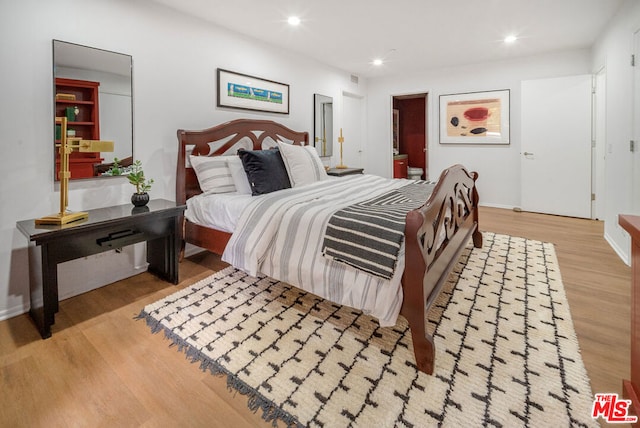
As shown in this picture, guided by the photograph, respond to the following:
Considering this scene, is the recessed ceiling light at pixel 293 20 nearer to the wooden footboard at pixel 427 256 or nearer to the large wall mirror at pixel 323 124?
the large wall mirror at pixel 323 124

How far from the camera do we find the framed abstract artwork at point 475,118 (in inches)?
204

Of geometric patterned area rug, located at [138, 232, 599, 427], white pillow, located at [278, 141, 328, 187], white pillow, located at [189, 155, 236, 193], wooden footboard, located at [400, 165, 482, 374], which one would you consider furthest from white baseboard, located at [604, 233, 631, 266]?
white pillow, located at [189, 155, 236, 193]

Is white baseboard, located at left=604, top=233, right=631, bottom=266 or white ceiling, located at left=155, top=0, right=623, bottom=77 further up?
white ceiling, located at left=155, top=0, right=623, bottom=77

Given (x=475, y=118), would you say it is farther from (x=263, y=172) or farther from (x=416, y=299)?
(x=416, y=299)

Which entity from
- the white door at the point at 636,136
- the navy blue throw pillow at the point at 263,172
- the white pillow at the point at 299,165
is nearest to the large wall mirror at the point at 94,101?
the navy blue throw pillow at the point at 263,172

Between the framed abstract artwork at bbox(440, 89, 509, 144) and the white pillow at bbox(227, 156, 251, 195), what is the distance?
4037 millimetres

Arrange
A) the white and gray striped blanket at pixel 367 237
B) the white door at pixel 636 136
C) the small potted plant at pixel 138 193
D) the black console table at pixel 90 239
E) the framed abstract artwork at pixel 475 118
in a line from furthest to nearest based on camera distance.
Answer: the framed abstract artwork at pixel 475 118 < the white door at pixel 636 136 < the small potted plant at pixel 138 193 < the black console table at pixel 90 239 < the white and gray striped blanket at pixel 367 237

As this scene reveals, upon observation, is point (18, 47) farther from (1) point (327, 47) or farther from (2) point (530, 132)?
(2) point (530, 132)

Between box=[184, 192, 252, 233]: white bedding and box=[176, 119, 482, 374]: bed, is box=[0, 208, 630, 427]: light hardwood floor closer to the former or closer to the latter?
box=[184, 192, 252, 233]: white bedding

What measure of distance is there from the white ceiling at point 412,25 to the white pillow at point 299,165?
50.5 inches

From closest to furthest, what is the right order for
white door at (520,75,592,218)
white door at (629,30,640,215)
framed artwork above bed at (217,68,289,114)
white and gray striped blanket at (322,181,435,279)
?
white and gray striped blanket at (322,181,435,279), white door at (629,30,640,215), framed artwork above bed at (217,68,289,114), white door at (520,75,592,218)

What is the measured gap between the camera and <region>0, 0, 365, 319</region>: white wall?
2.11 meters

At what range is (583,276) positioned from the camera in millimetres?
2672

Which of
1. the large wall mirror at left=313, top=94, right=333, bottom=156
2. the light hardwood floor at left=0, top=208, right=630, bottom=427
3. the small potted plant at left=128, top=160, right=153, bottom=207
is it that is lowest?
the light hardwood floor at left=0, top=208, right=630, bottom=427
